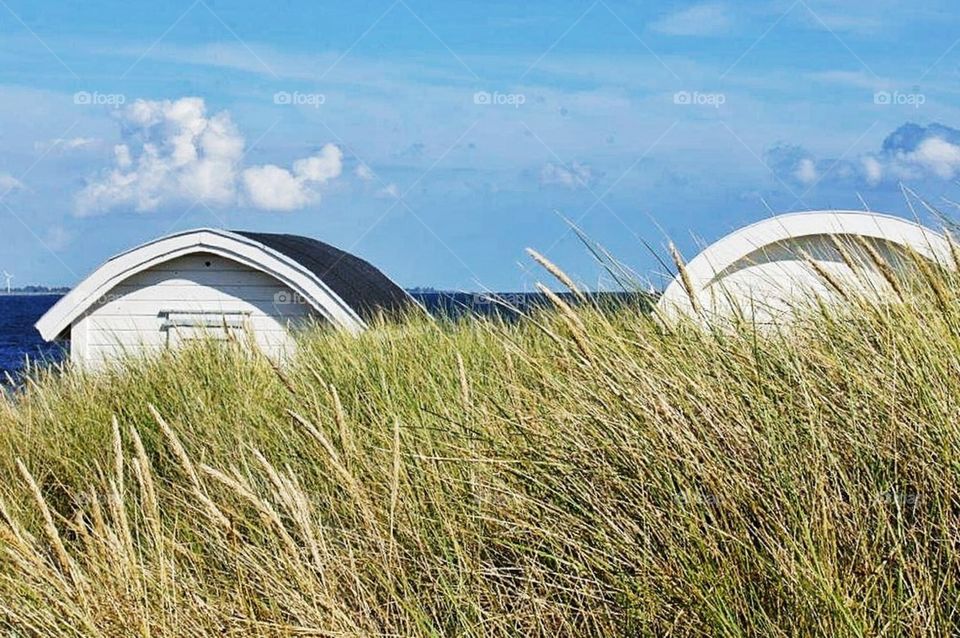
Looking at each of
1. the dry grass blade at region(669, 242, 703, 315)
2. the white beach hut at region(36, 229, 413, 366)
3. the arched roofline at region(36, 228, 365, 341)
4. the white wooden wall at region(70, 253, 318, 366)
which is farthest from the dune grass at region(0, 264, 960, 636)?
the white wooden wall at region(70, 253, 318, 366)

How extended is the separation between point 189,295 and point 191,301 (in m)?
0.09

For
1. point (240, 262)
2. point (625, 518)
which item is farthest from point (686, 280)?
point (240, 262)

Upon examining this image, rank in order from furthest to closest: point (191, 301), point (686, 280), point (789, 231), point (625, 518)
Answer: point (191, 301) < point (789, 231) < point (686, 280) < point (625, 518)

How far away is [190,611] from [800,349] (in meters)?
2.47

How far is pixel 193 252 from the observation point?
49.0 feet

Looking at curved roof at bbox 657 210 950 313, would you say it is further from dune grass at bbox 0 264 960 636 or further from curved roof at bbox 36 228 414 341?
dune grass at bbox 0 264 960 636

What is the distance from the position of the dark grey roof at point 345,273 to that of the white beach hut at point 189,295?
71 millimetres

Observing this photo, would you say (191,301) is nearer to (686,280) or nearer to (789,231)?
(789,231)

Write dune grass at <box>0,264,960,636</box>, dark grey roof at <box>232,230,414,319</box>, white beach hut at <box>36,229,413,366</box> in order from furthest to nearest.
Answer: dark grey roof at <box>232,230,414,319</box> → white beach hut at <box>36,229,413,366</box> → dune grass at <box>0,264,960,636</box>

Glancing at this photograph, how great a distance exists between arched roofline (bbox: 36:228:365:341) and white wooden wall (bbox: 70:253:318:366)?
27cm

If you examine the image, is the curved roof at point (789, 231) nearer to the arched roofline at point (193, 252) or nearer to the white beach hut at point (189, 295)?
the arched roofline at point (193, 252)

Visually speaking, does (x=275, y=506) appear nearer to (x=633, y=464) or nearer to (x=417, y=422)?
(x=417, y=422)

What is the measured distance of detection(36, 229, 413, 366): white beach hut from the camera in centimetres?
1466

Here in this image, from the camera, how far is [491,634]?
347 centimetres
